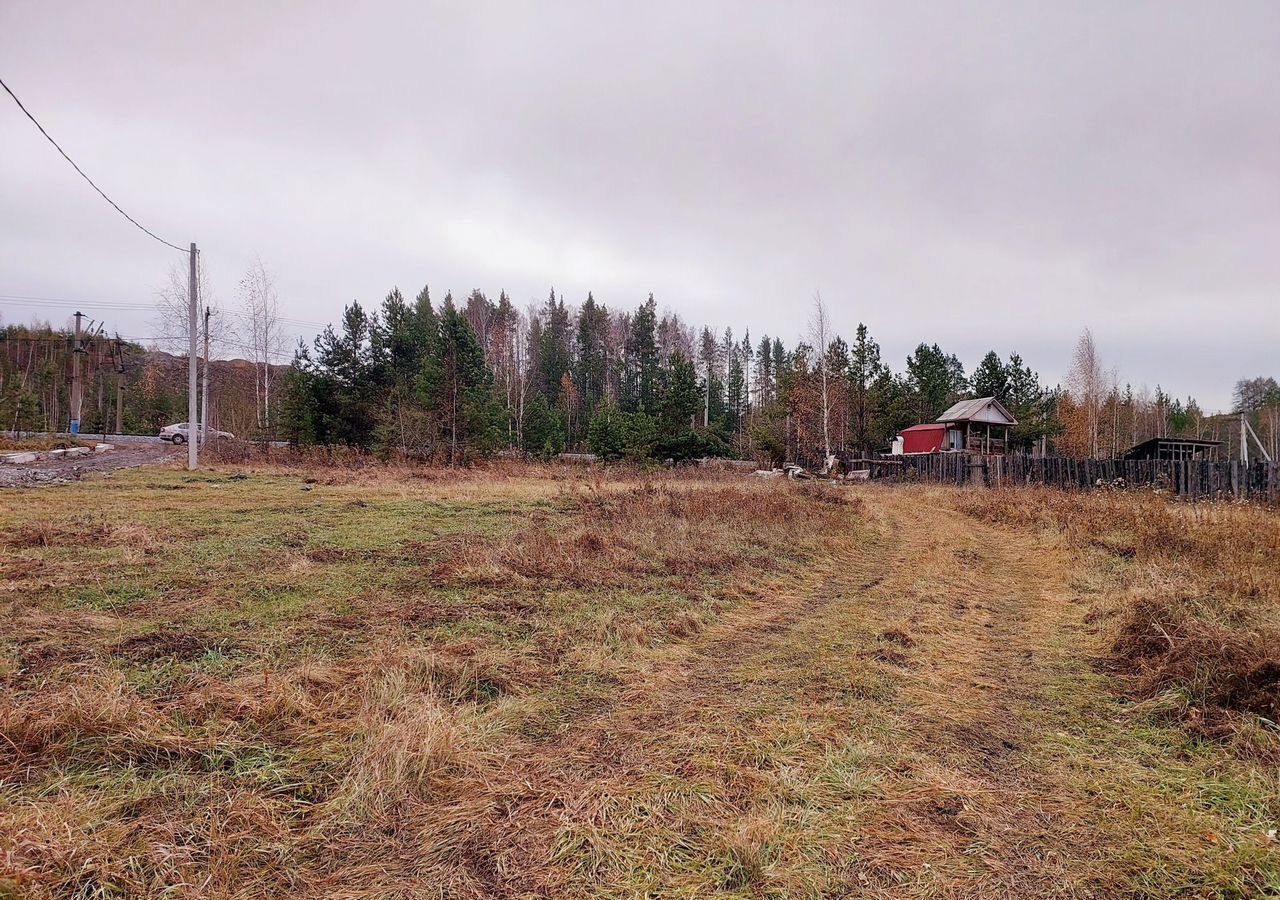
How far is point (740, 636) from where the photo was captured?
5.48m

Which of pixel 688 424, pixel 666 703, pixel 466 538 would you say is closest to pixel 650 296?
pixel 688 424

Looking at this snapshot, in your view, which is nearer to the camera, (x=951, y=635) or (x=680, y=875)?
(x=680, y=875)

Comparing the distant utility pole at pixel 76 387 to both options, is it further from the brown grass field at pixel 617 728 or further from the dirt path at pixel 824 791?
the dirt path at pixel 824 791

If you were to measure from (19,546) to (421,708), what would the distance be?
325 inches

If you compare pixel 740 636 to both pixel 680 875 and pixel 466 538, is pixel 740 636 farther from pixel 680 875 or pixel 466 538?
pixel 466 538

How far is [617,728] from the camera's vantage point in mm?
3455

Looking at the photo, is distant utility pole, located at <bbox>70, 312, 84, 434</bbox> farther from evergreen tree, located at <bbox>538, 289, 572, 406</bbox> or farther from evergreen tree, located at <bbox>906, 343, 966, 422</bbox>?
evergreen tree, located at <bbox>906, 343, 966, 422</bbox>

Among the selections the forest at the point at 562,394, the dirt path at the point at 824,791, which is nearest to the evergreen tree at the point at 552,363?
the forest at the point at 562,394

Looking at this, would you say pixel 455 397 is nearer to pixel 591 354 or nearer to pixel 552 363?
pixel 552 363

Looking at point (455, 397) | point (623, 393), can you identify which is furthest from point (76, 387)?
point (623, 393)

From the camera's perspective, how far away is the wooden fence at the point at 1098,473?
17.2 m

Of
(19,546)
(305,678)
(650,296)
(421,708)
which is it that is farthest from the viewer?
(650,296)

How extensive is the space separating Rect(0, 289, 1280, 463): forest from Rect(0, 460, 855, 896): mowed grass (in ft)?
75.3

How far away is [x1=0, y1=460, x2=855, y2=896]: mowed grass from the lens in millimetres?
2268
